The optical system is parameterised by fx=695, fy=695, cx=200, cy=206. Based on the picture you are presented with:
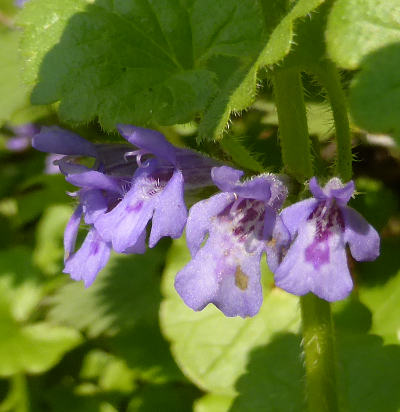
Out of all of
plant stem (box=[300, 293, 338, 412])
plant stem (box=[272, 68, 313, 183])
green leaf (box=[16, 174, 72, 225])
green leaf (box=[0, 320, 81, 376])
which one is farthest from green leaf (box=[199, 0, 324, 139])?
green leaf (box=[16, 174, 72, 225])

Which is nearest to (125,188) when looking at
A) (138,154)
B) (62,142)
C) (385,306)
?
(138,154)

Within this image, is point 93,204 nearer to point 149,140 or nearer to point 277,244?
point 149,140

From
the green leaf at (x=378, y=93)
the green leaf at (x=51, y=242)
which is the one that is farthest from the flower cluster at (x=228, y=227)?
the green leaf at (x=51, y=242)

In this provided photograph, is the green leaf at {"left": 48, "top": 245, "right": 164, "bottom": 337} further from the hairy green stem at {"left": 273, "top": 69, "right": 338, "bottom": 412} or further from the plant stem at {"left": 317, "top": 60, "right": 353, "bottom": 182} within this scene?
the plant stem at {"left": 317, "top": 60, "right": 353, "bottom": 182}

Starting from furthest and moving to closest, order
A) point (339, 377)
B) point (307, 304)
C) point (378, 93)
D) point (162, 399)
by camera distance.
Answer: point (162, 399) < point (339, 377) < point (307, 304) < point (378, 93)

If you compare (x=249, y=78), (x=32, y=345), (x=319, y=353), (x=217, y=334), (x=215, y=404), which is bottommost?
(x=32, y=345)

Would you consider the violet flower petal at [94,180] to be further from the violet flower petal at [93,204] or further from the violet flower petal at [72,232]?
the violet flower petal at [72,232]

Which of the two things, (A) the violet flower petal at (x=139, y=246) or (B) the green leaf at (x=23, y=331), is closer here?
(A) the violet flower petal at (x=139, y=246)
